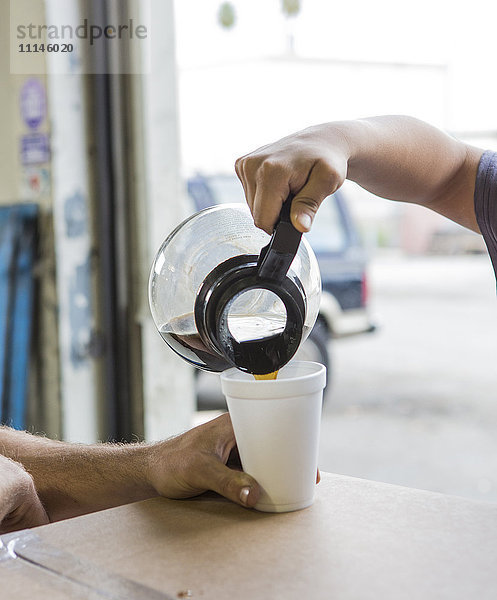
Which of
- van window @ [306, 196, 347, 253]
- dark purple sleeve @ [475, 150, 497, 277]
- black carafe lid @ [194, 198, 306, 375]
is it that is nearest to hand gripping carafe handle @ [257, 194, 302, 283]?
black carafe lid @ [194, 198, 306, 375]

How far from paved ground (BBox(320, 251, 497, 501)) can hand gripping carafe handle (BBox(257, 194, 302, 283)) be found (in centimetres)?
276

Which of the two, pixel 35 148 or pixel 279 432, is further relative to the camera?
pixel 35 148

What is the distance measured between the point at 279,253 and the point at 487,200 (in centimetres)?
58

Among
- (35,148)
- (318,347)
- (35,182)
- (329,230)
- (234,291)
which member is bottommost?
(318,347)

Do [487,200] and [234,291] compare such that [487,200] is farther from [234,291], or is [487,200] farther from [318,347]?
[318,347]

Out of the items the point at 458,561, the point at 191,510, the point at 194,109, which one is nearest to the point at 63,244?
the point at 194,109

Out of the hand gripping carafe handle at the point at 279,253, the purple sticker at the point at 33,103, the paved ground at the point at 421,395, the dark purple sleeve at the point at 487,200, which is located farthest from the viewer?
the paved ground at the point at 421,395

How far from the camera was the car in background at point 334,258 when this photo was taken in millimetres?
4391

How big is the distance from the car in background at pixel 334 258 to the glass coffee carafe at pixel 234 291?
11.0 ft

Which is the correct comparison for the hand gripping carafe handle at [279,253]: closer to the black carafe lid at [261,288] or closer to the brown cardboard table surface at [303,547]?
the black carafe lid at [261,288]

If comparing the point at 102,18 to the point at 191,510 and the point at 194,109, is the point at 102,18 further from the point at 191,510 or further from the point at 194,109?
the point at 191,510

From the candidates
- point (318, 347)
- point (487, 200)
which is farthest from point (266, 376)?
point (318, 347)

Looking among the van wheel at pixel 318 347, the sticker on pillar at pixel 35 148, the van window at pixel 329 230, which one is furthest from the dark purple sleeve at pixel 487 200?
the van window at pixel 329 230

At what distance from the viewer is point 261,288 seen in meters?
0.86
